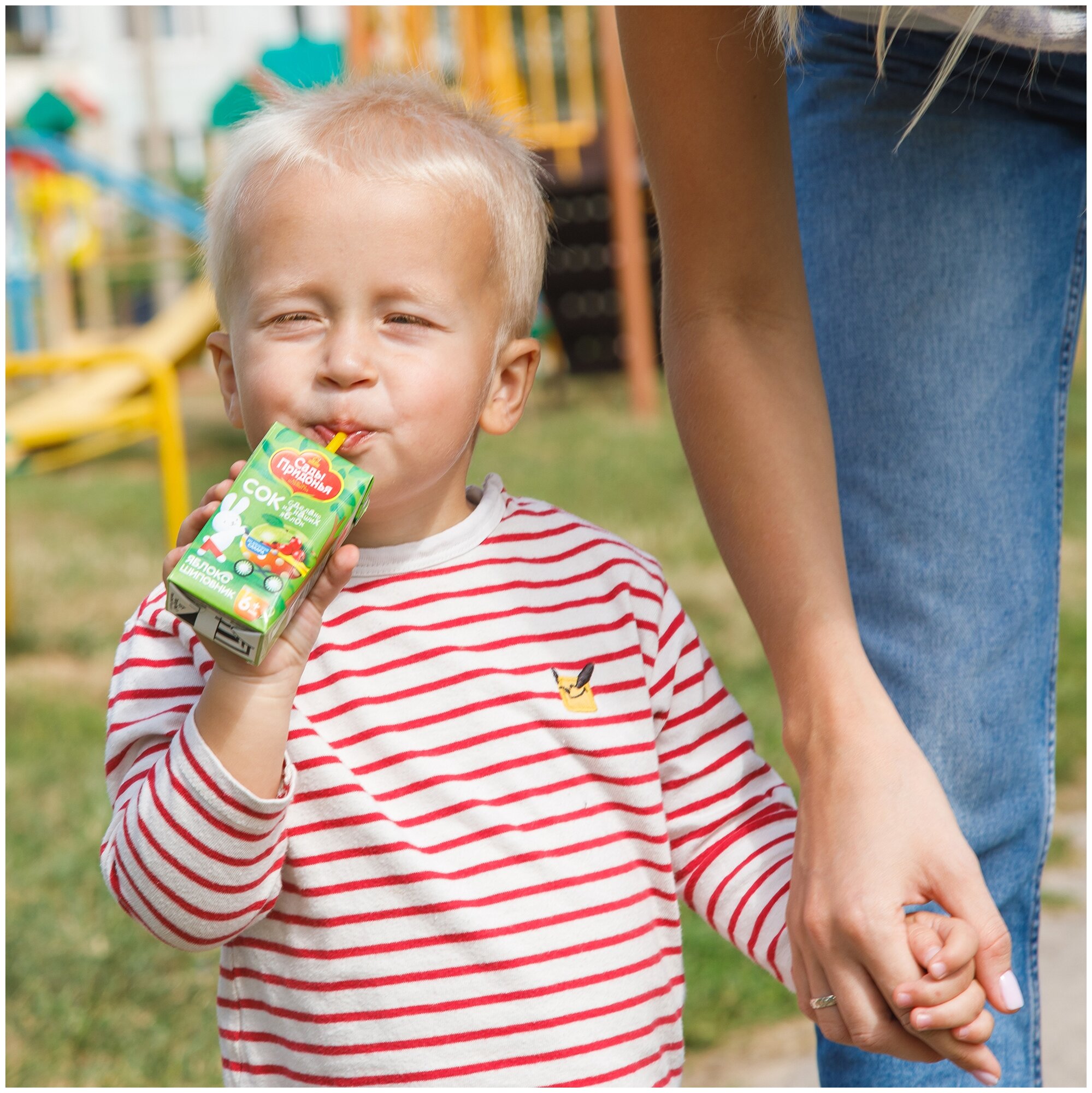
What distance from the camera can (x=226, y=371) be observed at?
1281 millimetres

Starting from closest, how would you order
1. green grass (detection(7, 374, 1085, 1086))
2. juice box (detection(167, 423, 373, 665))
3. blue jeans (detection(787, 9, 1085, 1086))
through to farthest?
juice box (detection(167, 423, 373, 665)) → blue jeans (detection(787, 9, 1085, 1086)) → green grass (detection(7, 374, 1085, 1086))

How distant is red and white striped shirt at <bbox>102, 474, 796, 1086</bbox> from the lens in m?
1.16

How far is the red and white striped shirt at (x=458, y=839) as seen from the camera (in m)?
1.16

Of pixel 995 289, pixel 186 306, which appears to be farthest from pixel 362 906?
pixel 186 306

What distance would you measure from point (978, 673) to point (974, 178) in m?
0.54

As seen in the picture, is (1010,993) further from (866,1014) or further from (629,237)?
(629,237)

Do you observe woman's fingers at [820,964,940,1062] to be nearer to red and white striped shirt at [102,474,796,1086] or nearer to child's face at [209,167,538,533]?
red and white striped shirt at [102,474,796,1086]

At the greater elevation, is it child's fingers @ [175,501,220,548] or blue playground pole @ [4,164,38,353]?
child's fingers @ [175,501,220,548]

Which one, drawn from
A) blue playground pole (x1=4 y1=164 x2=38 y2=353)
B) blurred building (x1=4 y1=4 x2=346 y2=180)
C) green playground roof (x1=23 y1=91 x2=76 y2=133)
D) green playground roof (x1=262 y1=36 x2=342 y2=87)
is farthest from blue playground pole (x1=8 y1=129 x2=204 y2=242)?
blurred building (x1=4 y1=4 x2=346 y2=180)

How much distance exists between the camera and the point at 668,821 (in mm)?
1296

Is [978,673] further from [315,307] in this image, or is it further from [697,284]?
[315,307]

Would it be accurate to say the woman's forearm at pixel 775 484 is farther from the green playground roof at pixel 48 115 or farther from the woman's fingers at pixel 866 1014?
the green playground roof at pixel 48 115

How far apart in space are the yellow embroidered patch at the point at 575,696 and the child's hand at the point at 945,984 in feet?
1.14

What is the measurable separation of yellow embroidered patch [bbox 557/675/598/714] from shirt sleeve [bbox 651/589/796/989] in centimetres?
8
